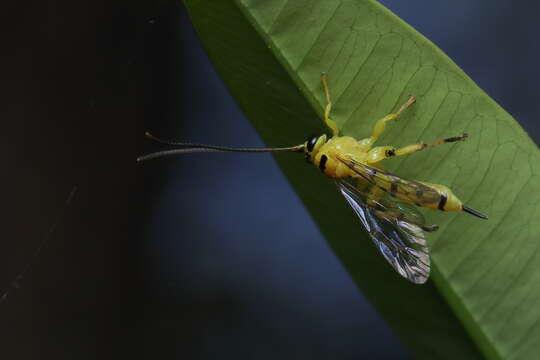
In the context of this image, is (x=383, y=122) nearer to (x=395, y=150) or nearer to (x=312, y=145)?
(x=395, y=150)

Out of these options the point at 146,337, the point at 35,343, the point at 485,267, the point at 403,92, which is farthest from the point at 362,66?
the point at 146,337

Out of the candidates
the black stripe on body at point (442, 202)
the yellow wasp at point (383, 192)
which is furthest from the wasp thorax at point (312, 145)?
the black stripe on body at point (442, 202)

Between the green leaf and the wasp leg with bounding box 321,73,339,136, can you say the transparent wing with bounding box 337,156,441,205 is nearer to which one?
the green leaf

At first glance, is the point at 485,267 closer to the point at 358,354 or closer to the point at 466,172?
the point at 466,172

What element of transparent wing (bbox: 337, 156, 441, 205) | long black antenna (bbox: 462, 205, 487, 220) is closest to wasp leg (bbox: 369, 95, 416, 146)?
transparent wing (bbox: 337, 156, 441, 205)

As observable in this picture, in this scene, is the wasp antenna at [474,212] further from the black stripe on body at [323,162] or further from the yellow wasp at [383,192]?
the black stripe on body at [323,162]

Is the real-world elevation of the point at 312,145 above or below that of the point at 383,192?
above

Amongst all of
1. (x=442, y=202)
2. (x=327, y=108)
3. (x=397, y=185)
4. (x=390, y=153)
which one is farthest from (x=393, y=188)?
(x=327, y=108)
